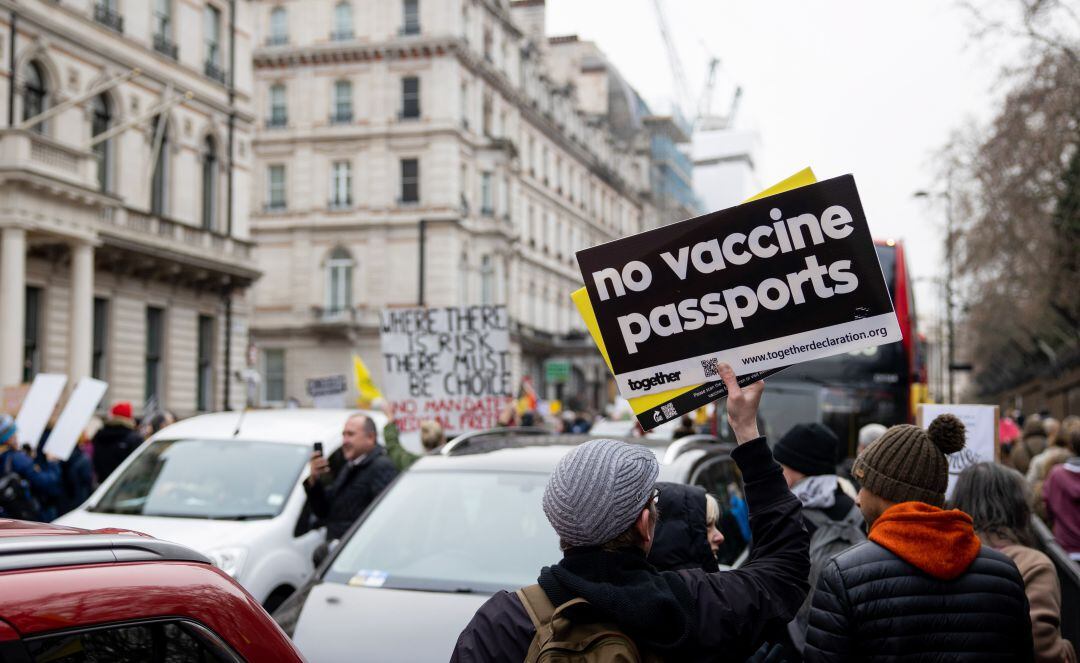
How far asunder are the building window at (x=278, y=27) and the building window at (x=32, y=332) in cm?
2937

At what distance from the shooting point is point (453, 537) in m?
5.80

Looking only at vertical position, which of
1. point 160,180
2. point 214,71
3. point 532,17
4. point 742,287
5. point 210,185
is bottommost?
point 742,287

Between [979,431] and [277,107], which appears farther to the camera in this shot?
[277,107]

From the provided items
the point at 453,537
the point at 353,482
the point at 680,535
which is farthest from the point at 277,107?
the point at 680,535

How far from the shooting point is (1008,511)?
4.55 meters

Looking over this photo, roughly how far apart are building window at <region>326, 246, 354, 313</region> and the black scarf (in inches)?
2025

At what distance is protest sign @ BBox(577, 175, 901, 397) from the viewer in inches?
140

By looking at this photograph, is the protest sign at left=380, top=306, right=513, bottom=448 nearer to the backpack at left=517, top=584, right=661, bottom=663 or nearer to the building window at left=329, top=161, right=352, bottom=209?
the backpack at left=517, top=584, right=661, bottom=663

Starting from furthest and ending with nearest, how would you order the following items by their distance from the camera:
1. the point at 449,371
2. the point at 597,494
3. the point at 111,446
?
the point at 449,371
the point at 111,446
the point at 597,494

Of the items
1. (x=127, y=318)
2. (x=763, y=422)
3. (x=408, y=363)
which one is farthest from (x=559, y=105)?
(x=408, y=363)

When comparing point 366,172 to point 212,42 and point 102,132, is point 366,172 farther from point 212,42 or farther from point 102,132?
point 102,132

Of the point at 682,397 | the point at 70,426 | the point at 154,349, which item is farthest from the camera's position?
the point at 154,349

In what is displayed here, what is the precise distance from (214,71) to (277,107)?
19.7 metres

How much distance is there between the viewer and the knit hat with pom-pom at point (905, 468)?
3.60m
